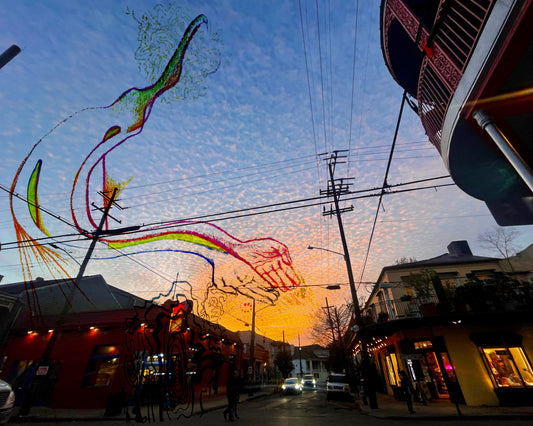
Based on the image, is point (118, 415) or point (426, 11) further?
point (426, 11)

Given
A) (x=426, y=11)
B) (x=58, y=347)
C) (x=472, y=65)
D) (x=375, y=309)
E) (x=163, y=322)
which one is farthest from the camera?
(x=375, y=309)

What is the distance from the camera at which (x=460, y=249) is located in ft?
78.8

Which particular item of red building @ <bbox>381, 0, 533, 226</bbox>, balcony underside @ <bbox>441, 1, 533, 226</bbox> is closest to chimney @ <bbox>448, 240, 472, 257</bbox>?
balcony underside @ <bbox>441, 1, 533, 226</bbox>

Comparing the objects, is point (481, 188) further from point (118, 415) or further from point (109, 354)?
point (118, 415)

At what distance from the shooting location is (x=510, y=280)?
14.4 meters

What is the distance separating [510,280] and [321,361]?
85.1 m

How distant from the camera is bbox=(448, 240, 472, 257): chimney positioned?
78.2ft

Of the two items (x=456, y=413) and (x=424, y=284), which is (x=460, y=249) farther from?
(x=456, y=413)

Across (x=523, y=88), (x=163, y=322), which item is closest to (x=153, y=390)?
(x=163, y=322)

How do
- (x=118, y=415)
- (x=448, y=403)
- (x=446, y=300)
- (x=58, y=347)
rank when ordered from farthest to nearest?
(x=446, y=300) → (x=448, y=403) → (x=58, y=347) → (x=118, y=415)

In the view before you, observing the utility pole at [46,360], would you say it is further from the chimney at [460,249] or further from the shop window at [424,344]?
the chimney at [460,249]

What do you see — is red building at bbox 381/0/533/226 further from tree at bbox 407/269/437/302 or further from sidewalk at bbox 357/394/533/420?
tree at bbox 407/269/437/302

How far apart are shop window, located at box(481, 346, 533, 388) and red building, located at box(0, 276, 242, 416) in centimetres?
1455

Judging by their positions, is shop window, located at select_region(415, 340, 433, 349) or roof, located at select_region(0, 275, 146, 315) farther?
shop window, located at select_region(415, 340, 433, 349)
